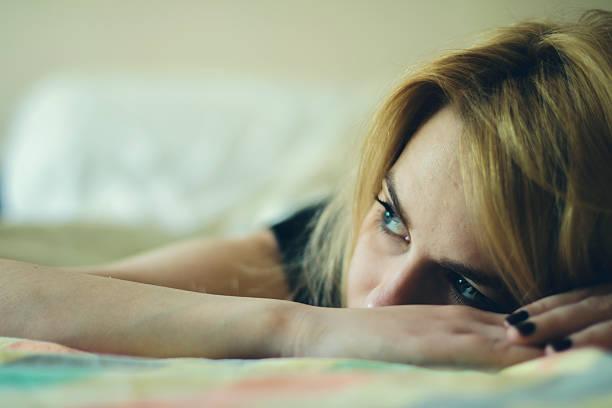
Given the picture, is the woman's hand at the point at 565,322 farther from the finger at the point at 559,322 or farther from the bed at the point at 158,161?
the bed at the point at 158,161

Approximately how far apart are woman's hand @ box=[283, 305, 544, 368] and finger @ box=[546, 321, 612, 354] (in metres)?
0.02

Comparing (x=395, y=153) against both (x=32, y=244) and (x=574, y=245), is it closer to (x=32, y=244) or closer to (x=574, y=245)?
(x=574, y=245)

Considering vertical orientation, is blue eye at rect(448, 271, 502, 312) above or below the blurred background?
below

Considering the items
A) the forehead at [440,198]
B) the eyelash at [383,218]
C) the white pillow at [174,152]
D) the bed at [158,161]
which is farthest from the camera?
the white pillow at [174,152]

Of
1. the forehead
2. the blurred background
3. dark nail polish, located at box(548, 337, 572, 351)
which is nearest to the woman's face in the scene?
the forehead

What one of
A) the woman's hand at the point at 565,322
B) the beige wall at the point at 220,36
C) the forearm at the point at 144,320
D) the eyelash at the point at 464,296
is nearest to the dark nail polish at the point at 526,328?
the woman's hand at the point at 565,322

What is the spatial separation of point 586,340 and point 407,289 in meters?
0.19

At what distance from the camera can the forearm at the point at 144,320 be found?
48 cm

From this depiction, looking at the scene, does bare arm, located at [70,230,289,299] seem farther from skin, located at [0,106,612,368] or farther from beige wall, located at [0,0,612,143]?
beige wall, located at [0,0,612,143]

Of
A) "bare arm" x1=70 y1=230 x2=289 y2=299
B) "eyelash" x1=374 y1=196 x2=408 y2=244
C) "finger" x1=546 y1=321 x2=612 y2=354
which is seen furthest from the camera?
"bare arm" x1=70 y1=230 x2=289 y2=299

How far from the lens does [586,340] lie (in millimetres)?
445

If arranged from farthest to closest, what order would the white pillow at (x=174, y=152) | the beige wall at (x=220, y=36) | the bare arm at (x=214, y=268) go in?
the beige wall at (x=220, y=36)
the white pillow at (x=174, y=152)
the bare arm at (x=214, y=268)

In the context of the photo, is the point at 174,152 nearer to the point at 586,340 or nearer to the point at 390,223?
the point at 390,223

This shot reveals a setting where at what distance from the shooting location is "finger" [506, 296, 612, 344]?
462 millimetres
